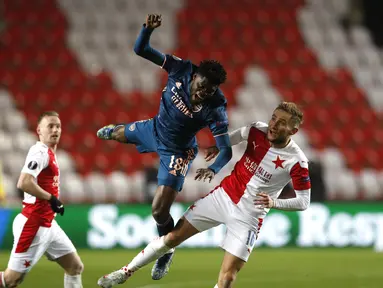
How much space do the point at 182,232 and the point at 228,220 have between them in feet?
1.47

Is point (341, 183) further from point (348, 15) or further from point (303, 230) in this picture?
point (348, 15)

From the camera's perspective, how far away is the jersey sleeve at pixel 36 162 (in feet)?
19.9

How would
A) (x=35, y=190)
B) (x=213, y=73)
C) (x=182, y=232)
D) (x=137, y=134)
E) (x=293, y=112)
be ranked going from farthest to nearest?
1. (x=137, y=134)
2. (x=182, y=232)
3. (x=213, y=73)
4. (x=293, y=112)
5. (x=35, y=190)

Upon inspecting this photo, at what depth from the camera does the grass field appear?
8.76 meters

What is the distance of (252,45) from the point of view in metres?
17.3

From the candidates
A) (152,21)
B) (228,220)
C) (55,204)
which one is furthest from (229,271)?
(152,21)

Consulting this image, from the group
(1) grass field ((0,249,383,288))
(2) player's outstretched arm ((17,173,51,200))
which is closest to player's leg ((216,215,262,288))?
(2) player's outstretched arm ((17,173,51,200))

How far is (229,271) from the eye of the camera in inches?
254

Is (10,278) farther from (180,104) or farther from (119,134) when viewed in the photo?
(180,104)

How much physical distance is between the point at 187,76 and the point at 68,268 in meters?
2.05

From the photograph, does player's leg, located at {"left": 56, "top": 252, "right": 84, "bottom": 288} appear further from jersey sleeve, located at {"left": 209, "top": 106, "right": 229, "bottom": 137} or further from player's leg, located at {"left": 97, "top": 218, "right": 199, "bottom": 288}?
jersey sleeve, located at {"left": 209, "top": 106, "right": 229, "bottom": 137}

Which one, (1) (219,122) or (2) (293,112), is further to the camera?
(1) (219,122)

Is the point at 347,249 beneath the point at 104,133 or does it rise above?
beneath

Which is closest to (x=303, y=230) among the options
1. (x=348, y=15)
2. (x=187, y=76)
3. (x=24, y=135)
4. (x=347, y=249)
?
(x=347, y=249)
